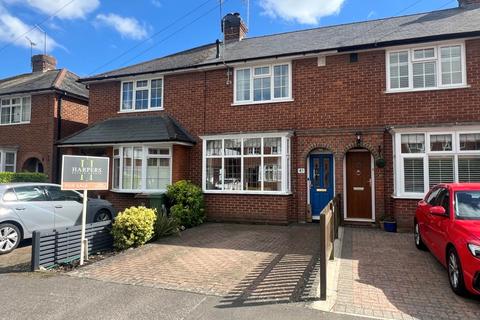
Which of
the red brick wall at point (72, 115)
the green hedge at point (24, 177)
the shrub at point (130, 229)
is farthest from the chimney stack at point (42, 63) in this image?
the shrub at point (130, 229)

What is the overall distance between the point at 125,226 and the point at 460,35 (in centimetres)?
1016

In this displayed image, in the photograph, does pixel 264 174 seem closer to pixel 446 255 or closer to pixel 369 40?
pixel 369 40

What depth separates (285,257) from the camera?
21.8 feet

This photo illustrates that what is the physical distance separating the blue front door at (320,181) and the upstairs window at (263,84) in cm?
236

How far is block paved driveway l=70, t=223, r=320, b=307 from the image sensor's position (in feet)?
15.9

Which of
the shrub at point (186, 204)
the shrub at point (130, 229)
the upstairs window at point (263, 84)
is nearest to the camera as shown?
the shrub at point (130, 229)

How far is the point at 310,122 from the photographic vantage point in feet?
35.6

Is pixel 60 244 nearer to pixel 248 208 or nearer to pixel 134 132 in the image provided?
pixel 248 208

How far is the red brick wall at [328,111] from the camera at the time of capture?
9.60 m

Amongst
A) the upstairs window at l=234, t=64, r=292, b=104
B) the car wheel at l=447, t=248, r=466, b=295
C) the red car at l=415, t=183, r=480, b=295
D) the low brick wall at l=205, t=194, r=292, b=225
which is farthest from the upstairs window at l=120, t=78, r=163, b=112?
the car wheel at l=447, t=248, r=466, b=295

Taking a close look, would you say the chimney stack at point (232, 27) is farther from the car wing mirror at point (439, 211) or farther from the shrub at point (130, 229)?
the car wing mirror at point (439, 211)

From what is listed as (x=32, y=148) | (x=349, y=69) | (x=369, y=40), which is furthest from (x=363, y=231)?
(x=32, y=148)

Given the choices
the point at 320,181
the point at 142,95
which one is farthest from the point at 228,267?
the point at 142,95

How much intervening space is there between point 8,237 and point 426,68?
11.8 metres
